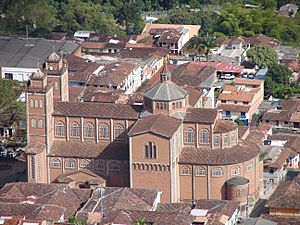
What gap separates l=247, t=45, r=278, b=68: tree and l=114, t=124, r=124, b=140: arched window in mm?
26089

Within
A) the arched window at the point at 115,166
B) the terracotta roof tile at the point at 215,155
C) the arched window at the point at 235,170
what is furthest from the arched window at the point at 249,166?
the arched window at the point at 115,166

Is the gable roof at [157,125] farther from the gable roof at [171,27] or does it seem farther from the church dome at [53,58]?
the gable roof at [171,27]

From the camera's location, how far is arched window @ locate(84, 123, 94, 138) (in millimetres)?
65438

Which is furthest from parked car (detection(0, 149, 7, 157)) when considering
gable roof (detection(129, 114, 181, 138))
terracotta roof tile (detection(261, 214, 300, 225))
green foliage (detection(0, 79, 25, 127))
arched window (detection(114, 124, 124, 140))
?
terracotta roof tile (detection(261, 214, 300, 225))

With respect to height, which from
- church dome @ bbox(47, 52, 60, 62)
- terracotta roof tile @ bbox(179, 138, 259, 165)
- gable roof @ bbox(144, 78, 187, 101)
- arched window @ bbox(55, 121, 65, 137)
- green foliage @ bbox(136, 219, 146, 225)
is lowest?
green foliage @ bbox(136, 219, 146, 225)

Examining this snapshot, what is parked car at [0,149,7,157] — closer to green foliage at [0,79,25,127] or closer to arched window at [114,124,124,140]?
green foliage at [0,79,25,127]

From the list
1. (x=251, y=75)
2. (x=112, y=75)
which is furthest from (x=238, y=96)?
(x=112, y=75)

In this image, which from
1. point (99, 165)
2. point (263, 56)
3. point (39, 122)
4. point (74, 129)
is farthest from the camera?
point (263, 56)

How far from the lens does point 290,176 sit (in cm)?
6850

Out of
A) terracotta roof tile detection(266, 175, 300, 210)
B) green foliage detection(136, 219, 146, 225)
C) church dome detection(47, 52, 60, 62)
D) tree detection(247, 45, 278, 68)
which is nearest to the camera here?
green foliage detection(136, 219, 146, 225)

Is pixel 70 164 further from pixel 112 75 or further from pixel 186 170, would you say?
pixel 112 75

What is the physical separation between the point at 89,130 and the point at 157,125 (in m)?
4.98

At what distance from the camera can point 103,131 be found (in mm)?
65312

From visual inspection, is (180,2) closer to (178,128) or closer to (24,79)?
(24,79)
